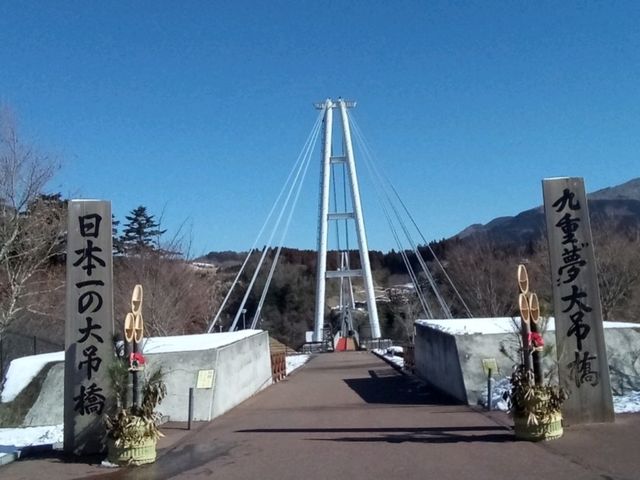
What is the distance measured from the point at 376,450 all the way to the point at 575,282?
391cm

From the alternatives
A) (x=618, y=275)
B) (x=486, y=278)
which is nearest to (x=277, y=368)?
(x=618, y=275)

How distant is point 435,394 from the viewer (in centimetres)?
1691

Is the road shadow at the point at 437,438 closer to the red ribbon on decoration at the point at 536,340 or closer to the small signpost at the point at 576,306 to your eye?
the small signpost at the point at 576,306

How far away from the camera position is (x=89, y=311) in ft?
35.3

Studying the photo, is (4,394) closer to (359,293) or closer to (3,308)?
(3,308)

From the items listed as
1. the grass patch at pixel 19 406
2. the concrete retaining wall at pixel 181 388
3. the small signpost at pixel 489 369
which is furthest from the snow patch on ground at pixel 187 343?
the small signpost at pixel 489 369

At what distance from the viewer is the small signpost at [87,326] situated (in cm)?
1048

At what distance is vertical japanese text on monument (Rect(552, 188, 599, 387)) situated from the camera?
1067 cm

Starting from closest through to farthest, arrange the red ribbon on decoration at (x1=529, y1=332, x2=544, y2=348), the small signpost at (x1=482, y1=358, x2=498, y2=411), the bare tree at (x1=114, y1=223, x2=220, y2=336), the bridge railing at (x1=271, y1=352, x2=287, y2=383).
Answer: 1. the red ribbon on decoration at (x1=529, y1=332, x2=544, y2=348)
2. the small signpost at (x1=482, y1=358, x2=498, y2=411)
3. the bridge railing at (x1=271, y1=352, x2=287, y2=383)
4. the bare tree at (x1=114, y1=223, x2=220, y2=336)

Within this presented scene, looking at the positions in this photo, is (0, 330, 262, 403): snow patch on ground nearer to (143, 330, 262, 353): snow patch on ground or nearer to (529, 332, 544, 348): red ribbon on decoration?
(143, 330, 262, 353): snow patch on ground

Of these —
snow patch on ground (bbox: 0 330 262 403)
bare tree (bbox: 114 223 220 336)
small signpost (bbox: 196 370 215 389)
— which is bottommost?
small signpost (bbox: 196 370 215 389)

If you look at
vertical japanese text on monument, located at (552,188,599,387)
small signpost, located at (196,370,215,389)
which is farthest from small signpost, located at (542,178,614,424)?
small signpost, located at (196,370,215,389)

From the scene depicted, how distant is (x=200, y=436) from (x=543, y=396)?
5525 millimetres

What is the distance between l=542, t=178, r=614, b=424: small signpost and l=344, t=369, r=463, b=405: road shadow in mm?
4296
